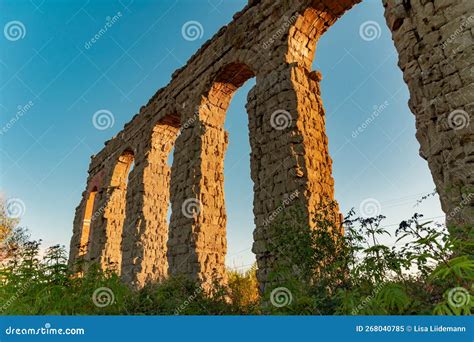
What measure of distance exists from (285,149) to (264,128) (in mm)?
869

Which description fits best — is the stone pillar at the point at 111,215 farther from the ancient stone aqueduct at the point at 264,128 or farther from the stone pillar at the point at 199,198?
the stone pillar at the point at 199,198

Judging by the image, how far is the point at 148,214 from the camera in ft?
39.0

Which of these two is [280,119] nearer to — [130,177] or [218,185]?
[218,185]

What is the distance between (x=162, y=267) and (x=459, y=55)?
33.0ft

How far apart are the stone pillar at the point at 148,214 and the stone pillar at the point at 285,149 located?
18.0ft

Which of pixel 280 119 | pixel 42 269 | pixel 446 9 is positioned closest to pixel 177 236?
pixel 280 119

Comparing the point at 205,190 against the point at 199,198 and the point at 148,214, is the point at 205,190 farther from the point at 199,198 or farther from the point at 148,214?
the point at 148,214

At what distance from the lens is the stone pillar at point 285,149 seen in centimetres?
636

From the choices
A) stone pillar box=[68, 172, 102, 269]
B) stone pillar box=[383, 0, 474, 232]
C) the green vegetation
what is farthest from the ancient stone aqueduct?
stone pillar box=[68, 172, 102, 269]

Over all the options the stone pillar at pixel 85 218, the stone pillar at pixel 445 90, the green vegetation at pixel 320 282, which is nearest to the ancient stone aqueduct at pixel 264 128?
the stone pillar at pixel 445 90

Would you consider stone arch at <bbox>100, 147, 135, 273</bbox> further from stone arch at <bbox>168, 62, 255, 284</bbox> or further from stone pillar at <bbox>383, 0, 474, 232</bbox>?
stone pillar at <bbox>383, 0, 474, 232</bbox>

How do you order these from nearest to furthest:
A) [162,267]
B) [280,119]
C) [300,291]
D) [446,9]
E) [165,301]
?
[300,291]
[446,9]
[165,301]
[280,119]
[162,267]

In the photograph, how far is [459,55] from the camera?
4.46 m

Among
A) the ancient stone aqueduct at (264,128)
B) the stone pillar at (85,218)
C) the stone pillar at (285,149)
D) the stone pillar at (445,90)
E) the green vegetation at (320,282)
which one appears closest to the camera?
the green vegetation at (320,282)
